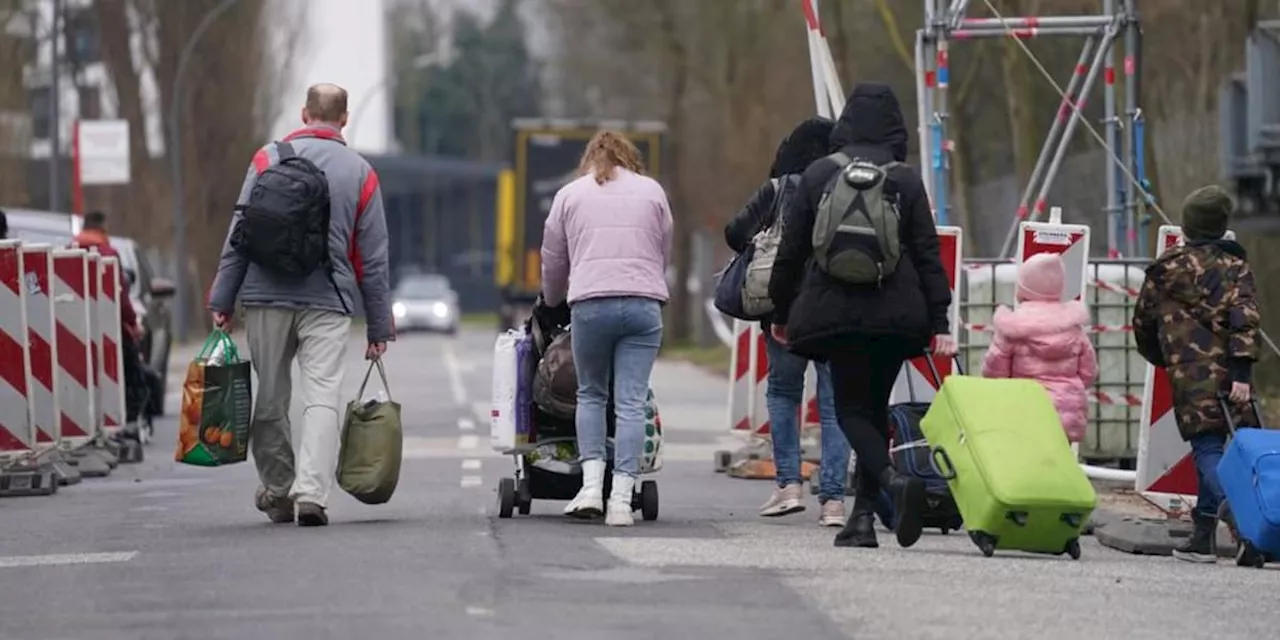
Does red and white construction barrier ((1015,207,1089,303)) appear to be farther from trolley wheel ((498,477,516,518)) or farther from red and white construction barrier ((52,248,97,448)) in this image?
red and white construction barrier ((52,248,97,448))

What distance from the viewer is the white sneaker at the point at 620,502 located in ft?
40.1

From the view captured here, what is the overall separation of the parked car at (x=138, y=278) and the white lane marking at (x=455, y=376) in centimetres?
491

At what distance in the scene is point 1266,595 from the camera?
10.4 m

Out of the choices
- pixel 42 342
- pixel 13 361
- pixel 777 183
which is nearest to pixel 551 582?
pixel 777 183

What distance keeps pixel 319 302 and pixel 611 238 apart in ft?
4.22

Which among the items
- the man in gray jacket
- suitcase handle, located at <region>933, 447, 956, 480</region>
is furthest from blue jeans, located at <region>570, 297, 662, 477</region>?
suitcase handle, located at <region>933, 447, 956, 480</region>

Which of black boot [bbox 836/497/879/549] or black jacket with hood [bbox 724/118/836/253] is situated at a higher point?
black jacket with hood [bbox 724/118/836/253]

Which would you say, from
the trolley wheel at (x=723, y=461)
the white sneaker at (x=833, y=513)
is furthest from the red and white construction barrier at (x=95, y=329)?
the white sneaker at (x=833, y=513)

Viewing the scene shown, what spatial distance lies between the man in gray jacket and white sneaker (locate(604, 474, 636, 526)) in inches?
45.8

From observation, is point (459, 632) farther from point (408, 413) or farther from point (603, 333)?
point (408, 413)

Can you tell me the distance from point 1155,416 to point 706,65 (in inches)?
1410

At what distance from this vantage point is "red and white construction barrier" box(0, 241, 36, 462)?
15.9 meters

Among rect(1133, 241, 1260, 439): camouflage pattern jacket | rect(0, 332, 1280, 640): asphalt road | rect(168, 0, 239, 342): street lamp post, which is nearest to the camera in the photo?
rect(0, 332, 1280, 640): asphalt road

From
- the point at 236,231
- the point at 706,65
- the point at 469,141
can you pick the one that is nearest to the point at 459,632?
the point at 236,231
